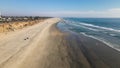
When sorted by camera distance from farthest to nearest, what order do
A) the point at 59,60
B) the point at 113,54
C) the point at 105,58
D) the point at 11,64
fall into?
1. the point at 113,54
2. the point at 105,58
3. the point at 59,60
4. the point at 11,64

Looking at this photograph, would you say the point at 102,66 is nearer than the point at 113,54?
Yes

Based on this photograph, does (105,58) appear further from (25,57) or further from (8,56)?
(8,56)

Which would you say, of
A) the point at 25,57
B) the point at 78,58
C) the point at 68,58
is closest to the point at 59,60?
the point at 68,58

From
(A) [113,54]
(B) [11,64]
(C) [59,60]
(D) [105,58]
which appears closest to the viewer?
(B) [11,64]

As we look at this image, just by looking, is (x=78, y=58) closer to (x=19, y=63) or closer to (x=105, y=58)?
(x=105, y=58)

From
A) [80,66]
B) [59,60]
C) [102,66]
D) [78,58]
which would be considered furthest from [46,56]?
[102,66]

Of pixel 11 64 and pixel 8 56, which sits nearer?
pixel 11 64

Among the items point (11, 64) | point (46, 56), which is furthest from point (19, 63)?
point (46, 56)

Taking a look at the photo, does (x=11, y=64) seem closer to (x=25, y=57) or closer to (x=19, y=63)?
(x=19, y=63)
